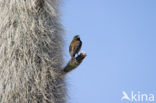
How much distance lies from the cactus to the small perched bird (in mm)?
86

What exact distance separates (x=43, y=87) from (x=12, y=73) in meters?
0.32

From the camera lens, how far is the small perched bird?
9.21 ft

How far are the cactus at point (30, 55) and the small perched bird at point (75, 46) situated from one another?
0.28 ft

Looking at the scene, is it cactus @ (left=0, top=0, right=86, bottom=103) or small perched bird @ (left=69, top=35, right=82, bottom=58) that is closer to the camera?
cactus @ (left=0, top=0, right=86, bottom=103)

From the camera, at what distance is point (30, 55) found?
265cm

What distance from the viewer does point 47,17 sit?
2.88 meters

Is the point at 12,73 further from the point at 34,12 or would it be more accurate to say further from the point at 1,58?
the point at 34,12

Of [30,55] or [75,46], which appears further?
[75,46]

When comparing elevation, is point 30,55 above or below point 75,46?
below

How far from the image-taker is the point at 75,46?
282 cm

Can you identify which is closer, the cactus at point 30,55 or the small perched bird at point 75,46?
the cactus at point 30,55

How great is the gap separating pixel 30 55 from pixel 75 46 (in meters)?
A: 0.45

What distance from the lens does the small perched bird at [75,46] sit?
2.81 metres

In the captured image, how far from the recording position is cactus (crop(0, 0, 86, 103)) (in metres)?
2.59
